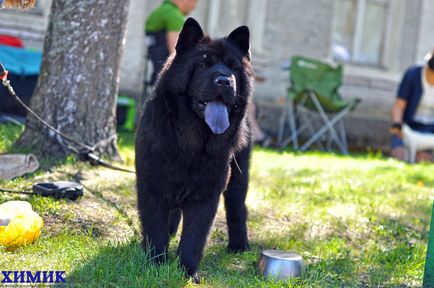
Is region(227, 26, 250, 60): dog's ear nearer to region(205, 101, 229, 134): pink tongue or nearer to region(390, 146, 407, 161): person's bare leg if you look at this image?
region(205, 101, 229, 134): pink tongue

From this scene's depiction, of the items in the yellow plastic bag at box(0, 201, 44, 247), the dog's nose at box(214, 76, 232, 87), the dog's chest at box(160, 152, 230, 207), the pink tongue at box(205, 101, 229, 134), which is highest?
the dog's nose at box(214, 76, 232, 87)

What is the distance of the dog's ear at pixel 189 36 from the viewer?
3.12m

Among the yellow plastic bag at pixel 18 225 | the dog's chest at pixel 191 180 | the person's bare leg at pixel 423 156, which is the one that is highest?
the dog's chest at pixel 191 180

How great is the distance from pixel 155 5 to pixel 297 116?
→ 10.3 feet

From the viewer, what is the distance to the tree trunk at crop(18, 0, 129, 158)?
497cm

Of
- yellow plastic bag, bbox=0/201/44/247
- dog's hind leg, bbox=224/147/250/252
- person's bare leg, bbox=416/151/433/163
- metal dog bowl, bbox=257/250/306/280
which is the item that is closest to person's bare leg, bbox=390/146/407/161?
person's bare leg, bbox=416/151/433/163

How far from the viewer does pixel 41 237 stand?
342 cm

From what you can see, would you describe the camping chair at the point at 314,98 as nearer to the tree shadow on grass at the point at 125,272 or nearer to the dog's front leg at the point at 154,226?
the dog's front leg at the point at 154,226

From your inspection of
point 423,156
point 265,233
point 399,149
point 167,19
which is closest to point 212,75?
point 265,233

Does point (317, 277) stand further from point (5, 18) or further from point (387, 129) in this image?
point (387, 129)

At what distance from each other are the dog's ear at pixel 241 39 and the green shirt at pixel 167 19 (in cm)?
345

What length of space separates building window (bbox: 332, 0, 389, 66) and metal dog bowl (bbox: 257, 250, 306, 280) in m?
8.74

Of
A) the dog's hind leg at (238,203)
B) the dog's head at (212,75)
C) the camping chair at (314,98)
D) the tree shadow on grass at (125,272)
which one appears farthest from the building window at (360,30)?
the tree shadow on grass at (125,272)

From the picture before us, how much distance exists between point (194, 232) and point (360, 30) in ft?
31.8
